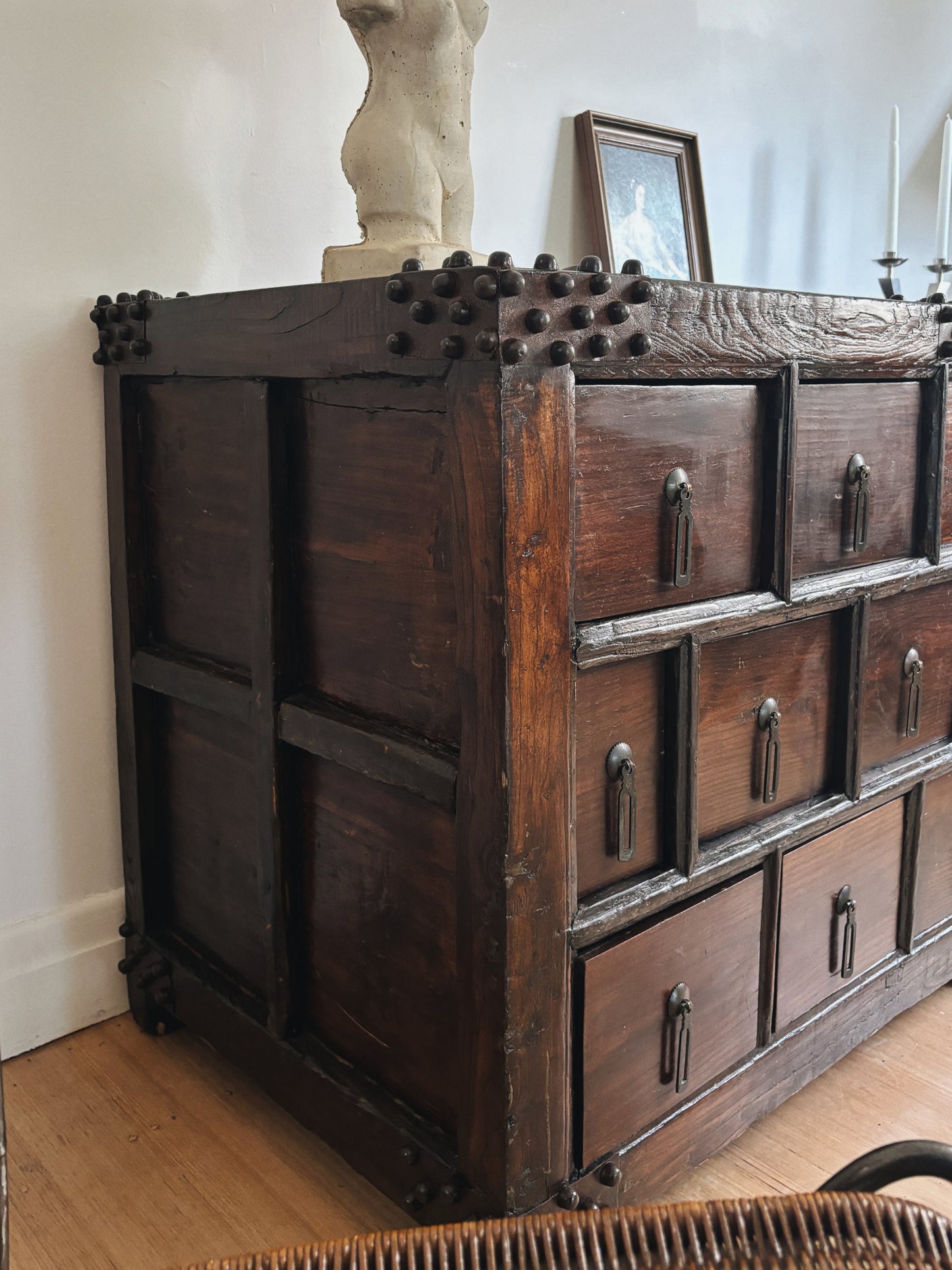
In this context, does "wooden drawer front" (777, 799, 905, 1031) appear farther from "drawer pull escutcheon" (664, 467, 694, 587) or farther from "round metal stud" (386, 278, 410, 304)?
"round metal stud" (386, 278, 410, 304)

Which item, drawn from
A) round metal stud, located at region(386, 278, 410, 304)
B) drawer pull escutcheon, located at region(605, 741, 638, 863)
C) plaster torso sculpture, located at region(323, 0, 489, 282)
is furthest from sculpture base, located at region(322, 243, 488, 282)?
drawer pull escutcheon, located at region(605, 741, 638, 863)

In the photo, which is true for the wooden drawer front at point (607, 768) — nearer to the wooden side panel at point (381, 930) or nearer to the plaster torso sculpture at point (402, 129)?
the wooden side panel at point (381, 930)

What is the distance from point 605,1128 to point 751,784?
0.36 metres

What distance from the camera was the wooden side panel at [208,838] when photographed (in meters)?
1.25

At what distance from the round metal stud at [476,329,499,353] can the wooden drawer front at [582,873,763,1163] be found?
0.52 m

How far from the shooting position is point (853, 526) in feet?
3.96

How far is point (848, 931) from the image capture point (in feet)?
4.24

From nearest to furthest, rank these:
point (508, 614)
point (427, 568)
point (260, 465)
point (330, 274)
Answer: point (508, 614)
point (427, 568)
point (260, 465)
point (330, 274)

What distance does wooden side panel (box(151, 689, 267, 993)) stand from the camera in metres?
1.25

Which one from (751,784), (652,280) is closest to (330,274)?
(652,280)

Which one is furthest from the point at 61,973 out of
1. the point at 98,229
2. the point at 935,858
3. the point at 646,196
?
the point at 646,196

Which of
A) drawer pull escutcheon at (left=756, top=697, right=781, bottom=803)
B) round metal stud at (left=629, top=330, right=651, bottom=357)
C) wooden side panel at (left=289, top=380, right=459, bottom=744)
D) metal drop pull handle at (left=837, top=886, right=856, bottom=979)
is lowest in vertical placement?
metal drop pull handle at (left=837, top=886, right=856, bottom=979)

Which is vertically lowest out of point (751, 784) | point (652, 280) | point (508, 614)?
point (751, 784)

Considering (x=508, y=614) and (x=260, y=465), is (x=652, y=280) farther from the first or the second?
(x=260, y=465)
